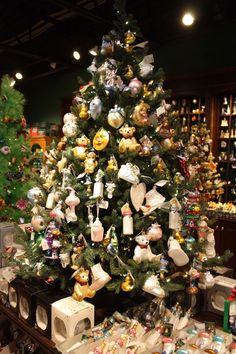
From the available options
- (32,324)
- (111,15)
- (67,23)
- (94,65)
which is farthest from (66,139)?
(67,23)

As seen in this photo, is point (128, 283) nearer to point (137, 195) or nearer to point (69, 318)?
point (69, 318)

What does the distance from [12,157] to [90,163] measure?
1.64 m

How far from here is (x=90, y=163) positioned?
185 centimetres

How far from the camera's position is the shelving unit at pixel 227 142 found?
4.40 metres

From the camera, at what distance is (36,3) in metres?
4.79

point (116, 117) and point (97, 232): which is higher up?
point (116, 117)

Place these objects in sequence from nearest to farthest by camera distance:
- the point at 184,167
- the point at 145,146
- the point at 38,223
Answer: the point at 145,146 < the point at 38,223 < the point at 184,167

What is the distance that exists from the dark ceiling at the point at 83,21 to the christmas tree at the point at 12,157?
137 centimetres

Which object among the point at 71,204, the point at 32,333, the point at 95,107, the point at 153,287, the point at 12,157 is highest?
the point at 95,107

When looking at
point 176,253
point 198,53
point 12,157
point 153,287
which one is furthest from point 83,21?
point 153,287

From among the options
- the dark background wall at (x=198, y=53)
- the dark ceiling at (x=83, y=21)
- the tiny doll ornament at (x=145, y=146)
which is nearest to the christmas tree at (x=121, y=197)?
the tiny doll ornament at (x=145, y=146)

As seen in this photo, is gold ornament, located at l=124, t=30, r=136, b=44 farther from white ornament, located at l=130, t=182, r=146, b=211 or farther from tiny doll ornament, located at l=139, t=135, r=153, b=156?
white ornament, located at l=130, t=182, r=146, b=211

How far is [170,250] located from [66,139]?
901 mm

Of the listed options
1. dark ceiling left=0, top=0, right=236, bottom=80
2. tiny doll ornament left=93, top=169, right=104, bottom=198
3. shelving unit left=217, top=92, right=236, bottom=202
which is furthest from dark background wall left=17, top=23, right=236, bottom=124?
tiny doll ornament left=93, top=169, right=104, bottom=198
